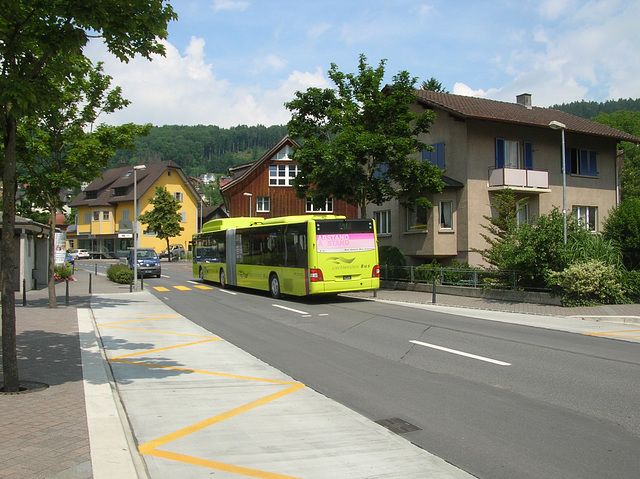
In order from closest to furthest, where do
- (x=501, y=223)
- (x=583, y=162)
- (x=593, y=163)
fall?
(x=501, y=223)
(x=583, y=162)
(x=593, y=163)

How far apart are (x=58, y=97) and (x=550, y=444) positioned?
735cm

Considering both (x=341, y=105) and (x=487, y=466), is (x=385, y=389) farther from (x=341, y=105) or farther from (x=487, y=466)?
(x=341, y=105)

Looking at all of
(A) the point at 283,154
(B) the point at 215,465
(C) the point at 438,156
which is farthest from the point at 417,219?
(A) the point at 283,154

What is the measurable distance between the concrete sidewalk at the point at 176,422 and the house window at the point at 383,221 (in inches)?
854

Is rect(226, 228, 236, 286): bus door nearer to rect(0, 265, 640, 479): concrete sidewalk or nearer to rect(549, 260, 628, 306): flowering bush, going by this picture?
rect(549, 260, 628, 306): flowering bush

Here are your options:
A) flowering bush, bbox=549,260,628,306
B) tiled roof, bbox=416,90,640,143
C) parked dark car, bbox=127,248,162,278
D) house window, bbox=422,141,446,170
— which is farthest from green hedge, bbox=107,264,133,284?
flowering bush, bbox=549,260,628,306

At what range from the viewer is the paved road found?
5.21m

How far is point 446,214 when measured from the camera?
90.5ft

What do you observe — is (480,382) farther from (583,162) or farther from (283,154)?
(283,154)

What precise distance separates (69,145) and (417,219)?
17466 millimetres

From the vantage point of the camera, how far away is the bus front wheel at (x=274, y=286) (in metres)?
21.6

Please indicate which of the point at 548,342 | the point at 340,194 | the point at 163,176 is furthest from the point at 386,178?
the point at 163,176

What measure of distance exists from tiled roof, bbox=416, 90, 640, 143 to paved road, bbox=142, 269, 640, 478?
14017 millimetres

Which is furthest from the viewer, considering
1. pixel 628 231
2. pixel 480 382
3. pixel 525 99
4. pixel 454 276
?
pixel 525 99
